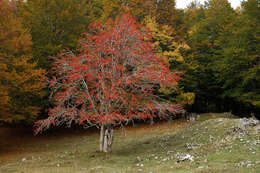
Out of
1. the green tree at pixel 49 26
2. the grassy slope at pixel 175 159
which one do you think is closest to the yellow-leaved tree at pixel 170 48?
the green tree at pixel 49 26

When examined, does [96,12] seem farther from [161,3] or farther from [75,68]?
[75,68]

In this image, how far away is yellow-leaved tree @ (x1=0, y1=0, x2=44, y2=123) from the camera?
2189 centimetres

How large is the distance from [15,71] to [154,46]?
14.1 meters

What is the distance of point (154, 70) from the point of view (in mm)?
16219

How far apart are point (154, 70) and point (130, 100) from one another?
2.51 m

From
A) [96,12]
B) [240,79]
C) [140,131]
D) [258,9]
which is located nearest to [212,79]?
[240,79]

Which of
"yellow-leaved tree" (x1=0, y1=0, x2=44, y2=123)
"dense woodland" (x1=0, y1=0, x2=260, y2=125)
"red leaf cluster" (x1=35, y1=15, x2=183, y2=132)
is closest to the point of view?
"red leaf cluster" (x1=35, y1=15, x2=183, y2=132)

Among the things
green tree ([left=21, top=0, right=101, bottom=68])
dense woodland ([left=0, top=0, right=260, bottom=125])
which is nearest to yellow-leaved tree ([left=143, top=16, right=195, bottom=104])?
dense woodland ([left=0, top=0, right=260, bottom=125])

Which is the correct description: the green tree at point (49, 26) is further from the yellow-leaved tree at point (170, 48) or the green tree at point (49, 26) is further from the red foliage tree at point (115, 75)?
the red foliage tree at point (115, 75)

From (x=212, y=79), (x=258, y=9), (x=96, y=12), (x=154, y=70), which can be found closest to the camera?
(x=154, y=70)

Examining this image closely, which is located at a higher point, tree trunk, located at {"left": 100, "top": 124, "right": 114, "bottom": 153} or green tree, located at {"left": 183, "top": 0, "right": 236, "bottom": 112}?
green tree, located at {"left": 183, "top": 0, "right": 236, "bottom": 112}

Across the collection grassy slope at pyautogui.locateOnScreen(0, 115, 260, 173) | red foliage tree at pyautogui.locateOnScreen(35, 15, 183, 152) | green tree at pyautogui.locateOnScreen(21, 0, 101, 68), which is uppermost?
green tree at pyautogui.locateOnScreen(21, 0, 101, 68)

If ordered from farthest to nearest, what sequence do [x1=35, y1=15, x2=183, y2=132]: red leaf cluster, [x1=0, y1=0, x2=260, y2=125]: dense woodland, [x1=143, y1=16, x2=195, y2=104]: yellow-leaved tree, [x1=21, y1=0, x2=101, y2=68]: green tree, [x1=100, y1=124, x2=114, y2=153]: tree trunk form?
[x1=143, y1=16, x2=195, y2=104]: yellow-leaved tree
[x1=21, y1=0, x2=101, y2=68]: green tree
[x1=0, y1=0, x2=260, y2=125]: dense woodland
[x1=100, y1=124, x2=114, y2=153]: tree trunk
[x1=35, y1=15, x2=183, y2=132]: red leaf cluster

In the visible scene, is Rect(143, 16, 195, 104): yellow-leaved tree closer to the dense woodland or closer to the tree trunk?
the dense woodland
